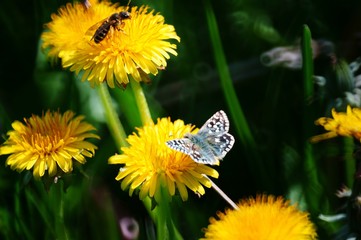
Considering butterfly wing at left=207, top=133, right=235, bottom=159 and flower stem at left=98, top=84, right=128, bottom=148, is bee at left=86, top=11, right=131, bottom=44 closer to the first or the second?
flower stem at left=98, top=84, right=128, bottom=148

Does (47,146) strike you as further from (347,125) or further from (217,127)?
(347,125)

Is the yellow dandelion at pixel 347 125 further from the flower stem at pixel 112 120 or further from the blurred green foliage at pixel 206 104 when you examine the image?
the flower stem at pixel 112 120

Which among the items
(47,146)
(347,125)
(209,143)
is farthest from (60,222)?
(347,125)

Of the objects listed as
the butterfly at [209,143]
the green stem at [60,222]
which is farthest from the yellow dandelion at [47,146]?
the butterfly at [209,143]

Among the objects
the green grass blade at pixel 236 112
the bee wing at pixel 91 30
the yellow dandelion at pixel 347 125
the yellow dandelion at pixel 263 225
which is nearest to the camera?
the yellow dandelion at pixel 263 225

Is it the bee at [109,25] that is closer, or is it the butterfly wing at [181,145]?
the butterfly wing at [181,145]

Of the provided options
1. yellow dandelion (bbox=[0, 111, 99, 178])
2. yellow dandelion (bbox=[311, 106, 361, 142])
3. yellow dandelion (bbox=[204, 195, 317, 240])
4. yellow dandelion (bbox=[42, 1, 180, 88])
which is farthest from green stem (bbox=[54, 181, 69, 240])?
yellow dandelion (bbox=[311, 106, 361, 142])

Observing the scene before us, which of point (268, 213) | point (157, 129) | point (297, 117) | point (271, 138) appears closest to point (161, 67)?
point (157, 129)

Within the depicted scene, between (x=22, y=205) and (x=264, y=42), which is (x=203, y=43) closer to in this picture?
(x=264, y=42)
